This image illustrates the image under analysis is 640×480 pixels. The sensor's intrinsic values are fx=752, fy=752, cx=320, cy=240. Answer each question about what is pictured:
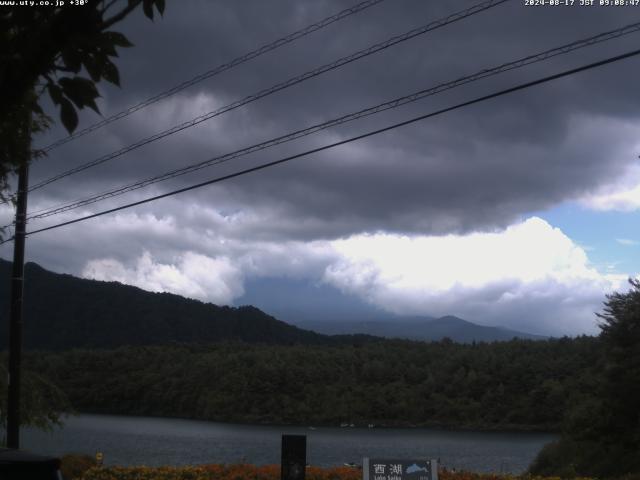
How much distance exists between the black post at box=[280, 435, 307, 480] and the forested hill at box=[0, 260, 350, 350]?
151 ft

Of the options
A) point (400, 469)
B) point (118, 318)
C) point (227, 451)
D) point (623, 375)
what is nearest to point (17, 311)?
point (400, 469)

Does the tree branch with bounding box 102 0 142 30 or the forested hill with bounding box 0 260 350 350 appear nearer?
the tree branch with bounding box 102 0 142 30

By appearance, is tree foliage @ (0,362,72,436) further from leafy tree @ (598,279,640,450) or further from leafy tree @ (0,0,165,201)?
leafy tree @ (598,279,640,450)

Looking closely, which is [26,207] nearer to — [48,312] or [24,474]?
[24,474]

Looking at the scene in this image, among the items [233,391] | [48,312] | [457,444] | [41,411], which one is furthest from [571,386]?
[48,312]

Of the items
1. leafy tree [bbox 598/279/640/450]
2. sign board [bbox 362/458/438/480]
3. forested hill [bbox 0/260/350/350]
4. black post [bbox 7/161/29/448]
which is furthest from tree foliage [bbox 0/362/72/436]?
forested hill [bbox 0/260/350/350]

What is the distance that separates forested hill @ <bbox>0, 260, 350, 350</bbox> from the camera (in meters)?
73.2

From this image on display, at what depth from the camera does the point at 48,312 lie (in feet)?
246

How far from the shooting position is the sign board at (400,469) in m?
11.5

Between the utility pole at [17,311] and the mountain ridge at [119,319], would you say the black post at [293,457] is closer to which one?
the utility pole at [17,311]

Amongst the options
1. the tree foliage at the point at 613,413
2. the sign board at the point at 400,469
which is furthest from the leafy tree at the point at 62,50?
the tree foliage at the point at 613,413

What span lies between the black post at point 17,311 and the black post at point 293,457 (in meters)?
6.60

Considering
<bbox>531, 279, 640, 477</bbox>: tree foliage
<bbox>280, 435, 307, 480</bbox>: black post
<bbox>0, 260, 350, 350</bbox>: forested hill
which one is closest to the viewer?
<bbox>280, 435, 307, 480</bbox>: black post

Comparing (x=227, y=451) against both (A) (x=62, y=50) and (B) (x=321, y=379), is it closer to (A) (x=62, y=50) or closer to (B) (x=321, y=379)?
(A) (x=62, y=50)
